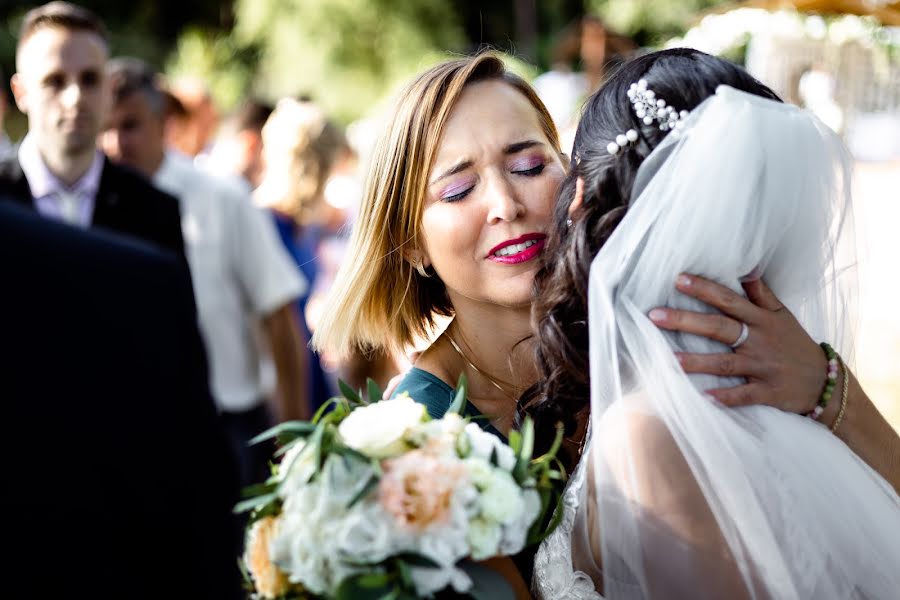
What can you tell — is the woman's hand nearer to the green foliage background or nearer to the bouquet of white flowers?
the bouquet of white flowers

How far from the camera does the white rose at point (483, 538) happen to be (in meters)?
1.71

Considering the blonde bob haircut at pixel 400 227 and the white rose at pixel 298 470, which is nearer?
the white rose at pixel 298 470

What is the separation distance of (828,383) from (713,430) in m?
0.42

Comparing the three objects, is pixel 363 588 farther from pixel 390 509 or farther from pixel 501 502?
pixel 501 502

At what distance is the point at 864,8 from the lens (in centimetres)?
1008

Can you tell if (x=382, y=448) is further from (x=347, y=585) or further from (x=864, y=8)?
(x=864, y=8)

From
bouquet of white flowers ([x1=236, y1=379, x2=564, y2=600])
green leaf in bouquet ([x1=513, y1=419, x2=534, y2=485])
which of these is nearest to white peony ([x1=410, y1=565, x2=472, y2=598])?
bouquet of white flowers ([x1=236, y1=379, x2=564, y2=600])

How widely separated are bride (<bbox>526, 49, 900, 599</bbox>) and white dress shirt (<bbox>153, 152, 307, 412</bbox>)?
3.57m

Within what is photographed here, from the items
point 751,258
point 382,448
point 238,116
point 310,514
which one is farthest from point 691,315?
point 238,116

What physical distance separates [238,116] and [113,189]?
A: 4.03 metres

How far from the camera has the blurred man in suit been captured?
420cm

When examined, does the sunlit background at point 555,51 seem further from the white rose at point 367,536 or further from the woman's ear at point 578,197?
the white rose at point 367,536

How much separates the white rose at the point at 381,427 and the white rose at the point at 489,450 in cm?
11

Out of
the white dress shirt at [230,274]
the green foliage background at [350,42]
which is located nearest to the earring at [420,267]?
the white dress shirt at [230,274]
